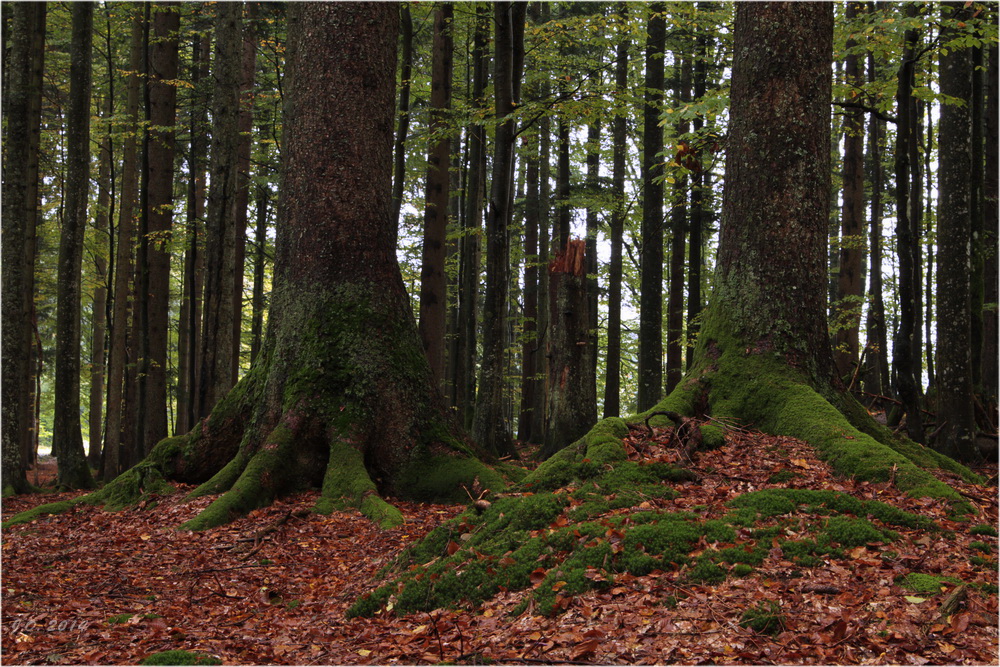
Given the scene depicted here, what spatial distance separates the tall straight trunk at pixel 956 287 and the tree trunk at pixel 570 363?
5.25m

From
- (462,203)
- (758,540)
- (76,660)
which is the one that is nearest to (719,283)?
(758,540)

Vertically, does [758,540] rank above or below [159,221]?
below

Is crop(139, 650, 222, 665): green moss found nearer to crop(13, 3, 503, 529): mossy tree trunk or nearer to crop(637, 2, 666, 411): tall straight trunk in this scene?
crop(13, 3, 503, 529): mossy tree trunk

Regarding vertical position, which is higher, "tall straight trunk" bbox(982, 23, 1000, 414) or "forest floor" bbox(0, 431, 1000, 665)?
"tall straight trunk" bbox(982, 23, 1000, 414)

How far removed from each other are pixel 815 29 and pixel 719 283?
8.46 ft

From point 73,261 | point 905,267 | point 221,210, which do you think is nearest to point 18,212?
point 73,261

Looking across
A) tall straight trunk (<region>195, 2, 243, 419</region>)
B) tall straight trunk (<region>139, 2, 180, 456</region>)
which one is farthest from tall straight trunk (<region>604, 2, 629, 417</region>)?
tall straight trunk (<region>139, 2, 180, 456</region>)

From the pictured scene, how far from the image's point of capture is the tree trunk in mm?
11867

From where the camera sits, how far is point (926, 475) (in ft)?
15.7

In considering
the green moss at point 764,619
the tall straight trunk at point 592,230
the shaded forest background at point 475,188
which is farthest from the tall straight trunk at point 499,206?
the green moss at point 764,619

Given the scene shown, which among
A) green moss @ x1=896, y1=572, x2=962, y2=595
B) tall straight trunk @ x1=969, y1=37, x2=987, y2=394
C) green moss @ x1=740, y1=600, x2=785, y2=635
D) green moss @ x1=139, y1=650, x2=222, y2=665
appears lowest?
green moss @ x1=139, y1=650, x2=222, y2=665

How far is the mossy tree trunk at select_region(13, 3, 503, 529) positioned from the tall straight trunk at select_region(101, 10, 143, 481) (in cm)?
720

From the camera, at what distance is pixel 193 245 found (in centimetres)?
1346

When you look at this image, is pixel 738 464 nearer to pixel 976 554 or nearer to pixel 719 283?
pixel 976 554
